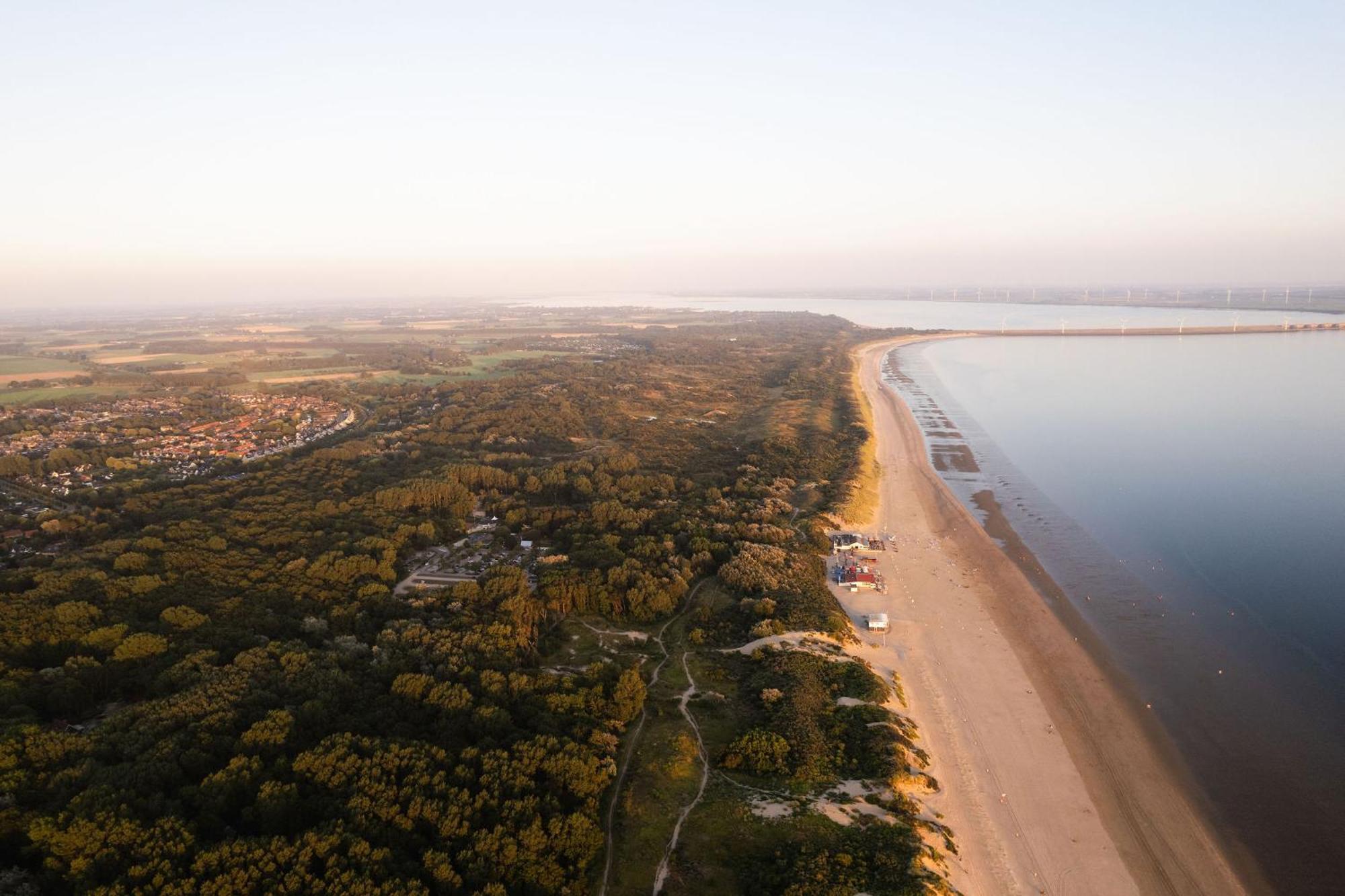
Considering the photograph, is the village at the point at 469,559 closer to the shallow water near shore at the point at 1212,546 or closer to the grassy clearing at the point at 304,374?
the shallow water near shore at the point at 1212,546

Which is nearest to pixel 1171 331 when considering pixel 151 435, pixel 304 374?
pixel 304 374

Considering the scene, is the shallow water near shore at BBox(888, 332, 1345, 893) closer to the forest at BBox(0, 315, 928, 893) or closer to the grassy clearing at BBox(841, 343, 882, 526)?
the grassy clearing at BBox(841, 343, 882, 526)

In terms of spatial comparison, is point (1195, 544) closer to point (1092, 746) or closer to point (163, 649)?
point (1092, 746)

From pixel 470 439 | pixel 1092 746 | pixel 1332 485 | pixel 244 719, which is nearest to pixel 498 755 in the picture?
pixel 244 719

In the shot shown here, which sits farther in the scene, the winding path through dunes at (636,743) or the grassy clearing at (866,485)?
the grassy clearing at (866,485)

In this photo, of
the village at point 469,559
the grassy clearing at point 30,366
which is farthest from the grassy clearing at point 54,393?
the village at point 469,559

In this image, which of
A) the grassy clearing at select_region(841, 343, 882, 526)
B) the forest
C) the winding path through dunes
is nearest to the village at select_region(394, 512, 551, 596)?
the forest

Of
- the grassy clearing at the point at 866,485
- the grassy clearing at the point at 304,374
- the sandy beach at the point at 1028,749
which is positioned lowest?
the sandy beach at the point at 1028,749
